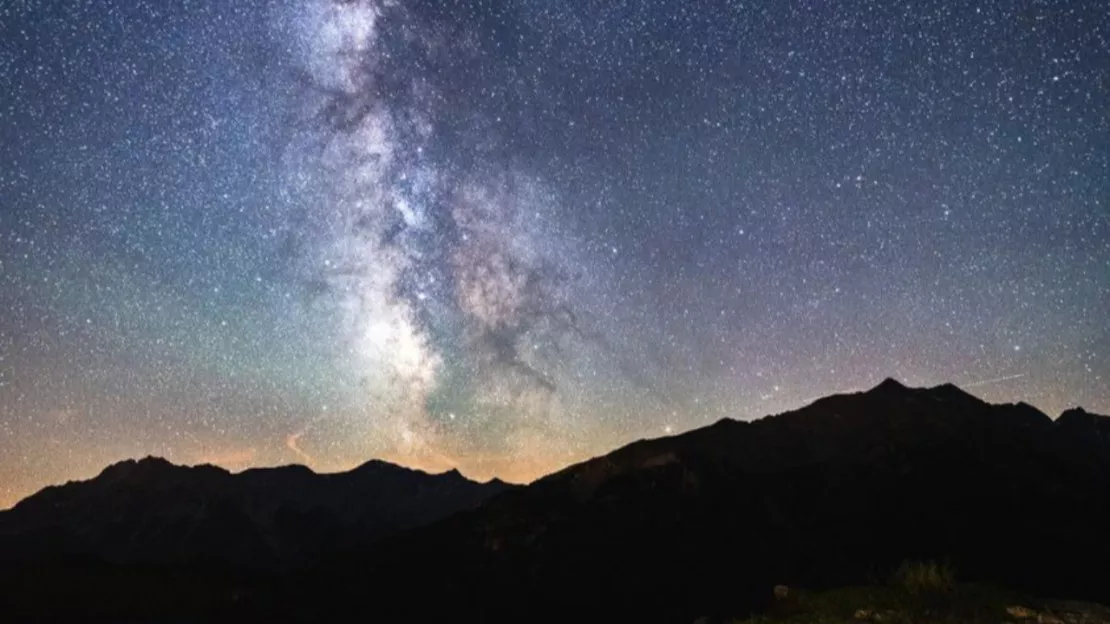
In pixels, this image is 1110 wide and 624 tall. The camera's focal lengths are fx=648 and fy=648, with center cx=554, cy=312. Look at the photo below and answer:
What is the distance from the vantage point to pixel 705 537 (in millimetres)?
94250

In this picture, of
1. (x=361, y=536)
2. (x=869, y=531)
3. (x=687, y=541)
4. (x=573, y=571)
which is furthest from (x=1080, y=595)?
(x=361, y=536)

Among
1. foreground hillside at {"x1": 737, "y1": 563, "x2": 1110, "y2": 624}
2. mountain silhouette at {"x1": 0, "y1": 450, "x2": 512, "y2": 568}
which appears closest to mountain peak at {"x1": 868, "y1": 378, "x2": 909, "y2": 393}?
mountain silhouette at {"x1": 0, "y1": 450, "x2": 512, "y2": 568}

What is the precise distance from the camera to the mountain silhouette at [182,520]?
146 m

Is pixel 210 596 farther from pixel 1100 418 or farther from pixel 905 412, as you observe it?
pixel 1100 418

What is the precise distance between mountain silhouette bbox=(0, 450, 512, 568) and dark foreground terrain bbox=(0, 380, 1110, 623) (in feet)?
79.6

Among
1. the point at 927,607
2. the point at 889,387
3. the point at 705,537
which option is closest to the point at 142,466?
the point at 705,537

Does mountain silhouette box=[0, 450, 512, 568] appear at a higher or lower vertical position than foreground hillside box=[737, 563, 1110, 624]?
higher

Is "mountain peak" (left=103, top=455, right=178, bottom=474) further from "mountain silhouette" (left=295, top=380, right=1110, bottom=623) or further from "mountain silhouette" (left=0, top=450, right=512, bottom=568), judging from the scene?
"mountain silhouette" (left=295, top=380, right=1110, bottom=623)

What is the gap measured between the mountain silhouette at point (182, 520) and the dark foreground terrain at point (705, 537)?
24.3 metres

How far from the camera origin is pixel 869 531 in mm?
89812

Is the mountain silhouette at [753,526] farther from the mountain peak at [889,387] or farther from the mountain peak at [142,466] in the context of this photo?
the mountain peak at [142,466]

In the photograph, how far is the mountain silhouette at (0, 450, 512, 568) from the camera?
146 metres

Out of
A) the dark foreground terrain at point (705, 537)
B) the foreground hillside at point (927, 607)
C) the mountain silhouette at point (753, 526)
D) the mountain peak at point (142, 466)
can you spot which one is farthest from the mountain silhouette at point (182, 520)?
the foreground hillside at point (927, 607)

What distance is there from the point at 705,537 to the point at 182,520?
13153 centimetres
